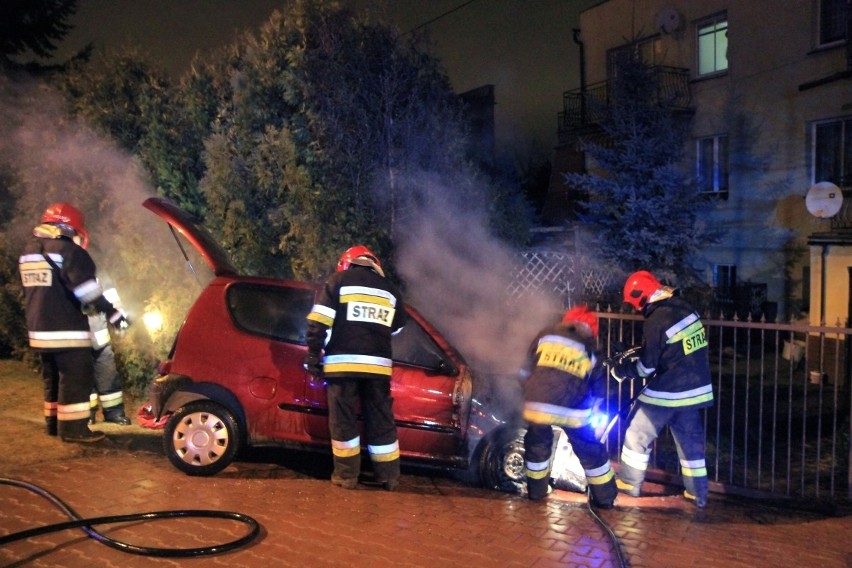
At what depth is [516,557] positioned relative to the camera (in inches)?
160

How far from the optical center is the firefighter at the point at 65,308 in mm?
5688

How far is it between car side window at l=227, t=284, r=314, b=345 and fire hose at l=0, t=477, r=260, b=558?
1549mm

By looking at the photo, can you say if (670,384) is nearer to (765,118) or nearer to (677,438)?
(677,438)

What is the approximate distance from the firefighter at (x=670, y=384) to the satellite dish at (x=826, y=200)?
30.9ft

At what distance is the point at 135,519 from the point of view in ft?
13.8

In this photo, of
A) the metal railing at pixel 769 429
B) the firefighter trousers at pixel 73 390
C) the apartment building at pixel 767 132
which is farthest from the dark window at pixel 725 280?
the firefighter trousers at pixel 73 390

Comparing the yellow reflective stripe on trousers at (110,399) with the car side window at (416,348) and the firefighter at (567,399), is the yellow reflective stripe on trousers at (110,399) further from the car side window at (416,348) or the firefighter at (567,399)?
the firefighter at (567,399)

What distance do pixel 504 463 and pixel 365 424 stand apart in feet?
4.06

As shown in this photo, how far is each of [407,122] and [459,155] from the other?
70 cm

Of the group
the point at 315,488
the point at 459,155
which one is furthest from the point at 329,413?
the point at 459,155

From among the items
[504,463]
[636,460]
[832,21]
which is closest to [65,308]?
[504,463]

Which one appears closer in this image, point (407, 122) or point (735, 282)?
point (407, 122)

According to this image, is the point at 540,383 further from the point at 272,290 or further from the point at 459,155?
the point at 459,155

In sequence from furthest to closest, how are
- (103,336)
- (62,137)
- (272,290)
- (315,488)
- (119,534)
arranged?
(62,137) → (103,336) → (272,290) → (315,488) → (119,534)
